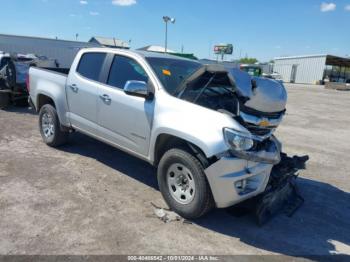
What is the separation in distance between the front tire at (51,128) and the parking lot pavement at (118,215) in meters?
0.18

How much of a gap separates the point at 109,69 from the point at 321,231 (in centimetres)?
370

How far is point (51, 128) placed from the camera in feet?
20.3

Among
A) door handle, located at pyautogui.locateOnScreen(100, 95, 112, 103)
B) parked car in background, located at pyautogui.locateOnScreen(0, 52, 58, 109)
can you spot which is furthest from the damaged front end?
parked car in background, located at pyautogui.locateOnScreen(0, 52, 58, 109)

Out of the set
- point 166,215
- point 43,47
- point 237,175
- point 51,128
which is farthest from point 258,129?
point 43,47

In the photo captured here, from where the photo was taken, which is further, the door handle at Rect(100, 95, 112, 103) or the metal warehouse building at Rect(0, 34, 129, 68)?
the metal warehouse building at Rect(0, 34, 129, 68)

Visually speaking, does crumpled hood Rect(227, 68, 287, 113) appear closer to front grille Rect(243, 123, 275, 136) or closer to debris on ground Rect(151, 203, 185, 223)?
front grille Rect(243, 123, 275, 136)

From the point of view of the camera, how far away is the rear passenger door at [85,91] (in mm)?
5055

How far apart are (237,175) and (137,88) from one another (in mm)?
1661

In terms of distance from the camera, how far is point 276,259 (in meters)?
3.29

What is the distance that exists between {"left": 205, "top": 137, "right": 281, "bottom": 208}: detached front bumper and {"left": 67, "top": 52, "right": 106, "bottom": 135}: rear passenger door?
95.5 inches

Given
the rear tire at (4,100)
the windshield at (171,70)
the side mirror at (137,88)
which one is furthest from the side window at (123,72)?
the rear tire at (4,100)

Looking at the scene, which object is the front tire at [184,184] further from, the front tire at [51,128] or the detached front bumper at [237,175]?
the front tire at [51,128]

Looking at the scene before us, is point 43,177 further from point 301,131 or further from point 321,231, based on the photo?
point 301,131

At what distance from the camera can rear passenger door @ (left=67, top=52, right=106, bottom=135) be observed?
5055 mm
